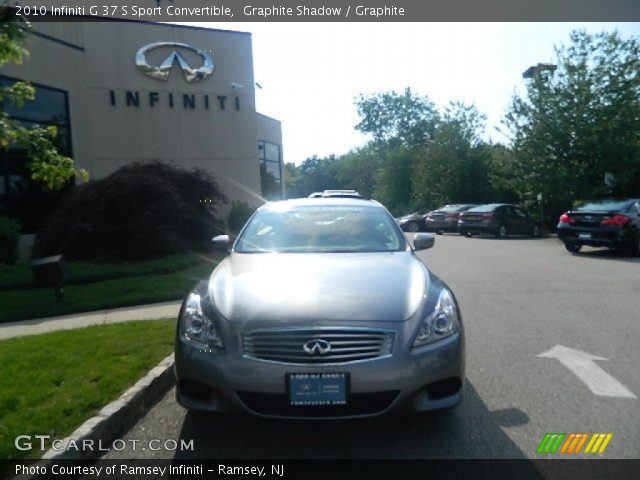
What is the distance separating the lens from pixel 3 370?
4.38m

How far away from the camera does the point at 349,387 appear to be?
9.68 feet

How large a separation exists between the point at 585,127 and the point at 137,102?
715 inches

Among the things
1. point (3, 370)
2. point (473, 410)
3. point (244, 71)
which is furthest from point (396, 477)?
point (244, 71)

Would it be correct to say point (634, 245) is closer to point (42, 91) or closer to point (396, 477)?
point (396, 477)

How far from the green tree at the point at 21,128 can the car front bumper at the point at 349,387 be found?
3.59 m

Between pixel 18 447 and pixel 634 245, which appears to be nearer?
pixel 18 447

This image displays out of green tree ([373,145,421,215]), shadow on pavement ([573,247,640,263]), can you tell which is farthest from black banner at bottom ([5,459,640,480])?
green tree ([373,145,421,215])

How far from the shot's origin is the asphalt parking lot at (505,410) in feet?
10.5

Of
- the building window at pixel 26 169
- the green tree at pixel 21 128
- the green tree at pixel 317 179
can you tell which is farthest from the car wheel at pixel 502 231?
the green tree at pixel 317 179

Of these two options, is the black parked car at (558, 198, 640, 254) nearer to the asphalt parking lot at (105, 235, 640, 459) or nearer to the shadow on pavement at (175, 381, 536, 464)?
the asphalt parking lot at (105, 235, 640, 459)

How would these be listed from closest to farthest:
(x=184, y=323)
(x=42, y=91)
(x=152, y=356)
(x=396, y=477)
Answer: (x=396, y=477) → (x=184, y=323) → (x=152, y=356) → (x=42, y=91)

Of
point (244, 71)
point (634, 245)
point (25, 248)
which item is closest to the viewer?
point (634, 245)

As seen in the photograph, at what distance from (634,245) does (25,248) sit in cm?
1641

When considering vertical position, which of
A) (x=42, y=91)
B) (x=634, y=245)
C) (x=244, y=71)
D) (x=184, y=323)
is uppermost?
(x=244, y=71)
